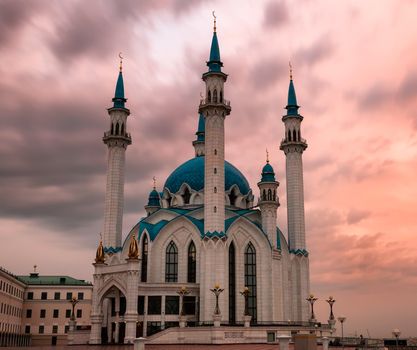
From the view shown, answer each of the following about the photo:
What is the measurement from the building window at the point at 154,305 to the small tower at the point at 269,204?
1553 cm

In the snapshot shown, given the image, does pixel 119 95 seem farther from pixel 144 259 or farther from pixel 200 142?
pixel 144 259

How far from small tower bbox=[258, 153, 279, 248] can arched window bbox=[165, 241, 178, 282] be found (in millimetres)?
11408

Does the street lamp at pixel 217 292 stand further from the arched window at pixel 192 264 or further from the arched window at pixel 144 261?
the arched window at pixel 144 261

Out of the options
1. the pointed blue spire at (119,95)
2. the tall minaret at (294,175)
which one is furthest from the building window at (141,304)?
the pointed blue spire at (119,95)

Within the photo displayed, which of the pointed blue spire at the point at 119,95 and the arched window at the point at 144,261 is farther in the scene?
the pointed blue spire at the point at 119,95

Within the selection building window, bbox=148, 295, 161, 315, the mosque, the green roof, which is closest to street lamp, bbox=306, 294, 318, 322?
the mosque

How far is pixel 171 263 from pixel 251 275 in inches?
379

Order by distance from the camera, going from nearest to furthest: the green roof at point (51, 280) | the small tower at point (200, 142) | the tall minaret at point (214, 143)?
the tall minaret at point (214, 143)
the small tower at point (200, 142)
the green roof at point (51, 280)

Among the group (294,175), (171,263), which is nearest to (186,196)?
(171,263)

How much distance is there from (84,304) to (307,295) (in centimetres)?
3835

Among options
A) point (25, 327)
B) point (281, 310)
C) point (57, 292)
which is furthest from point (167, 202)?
point (25, 327)

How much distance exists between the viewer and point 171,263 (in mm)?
64188

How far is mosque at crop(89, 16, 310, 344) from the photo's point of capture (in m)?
58.6

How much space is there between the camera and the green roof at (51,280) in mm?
89000
